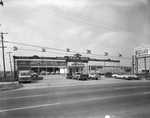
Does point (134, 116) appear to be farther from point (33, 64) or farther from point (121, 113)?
point (33, 64)

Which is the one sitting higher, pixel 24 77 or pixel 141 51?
pixel 141 51

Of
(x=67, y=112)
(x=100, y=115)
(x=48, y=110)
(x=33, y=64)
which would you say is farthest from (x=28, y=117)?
(x=33, y=64)

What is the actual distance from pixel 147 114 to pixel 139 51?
111ft

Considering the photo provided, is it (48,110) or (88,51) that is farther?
(88,51)

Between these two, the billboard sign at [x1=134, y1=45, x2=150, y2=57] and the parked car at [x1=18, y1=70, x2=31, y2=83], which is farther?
the billboard sign at [x1=134, y1=45, x2=150, y2=57]

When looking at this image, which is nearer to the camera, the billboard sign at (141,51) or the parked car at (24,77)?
the parked car at (24,77)

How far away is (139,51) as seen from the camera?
35.0m

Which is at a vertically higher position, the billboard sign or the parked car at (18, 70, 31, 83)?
the billboard sign

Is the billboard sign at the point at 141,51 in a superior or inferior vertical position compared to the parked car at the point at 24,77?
superior

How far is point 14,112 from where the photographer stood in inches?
212

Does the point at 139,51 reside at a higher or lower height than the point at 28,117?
higher

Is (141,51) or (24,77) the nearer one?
(24,77)

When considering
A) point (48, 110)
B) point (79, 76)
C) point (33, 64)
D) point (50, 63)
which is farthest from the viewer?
point (50, 63)

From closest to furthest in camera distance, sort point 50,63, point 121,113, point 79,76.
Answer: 1. point 121,113
2. point 79,76
3. point 50,63
